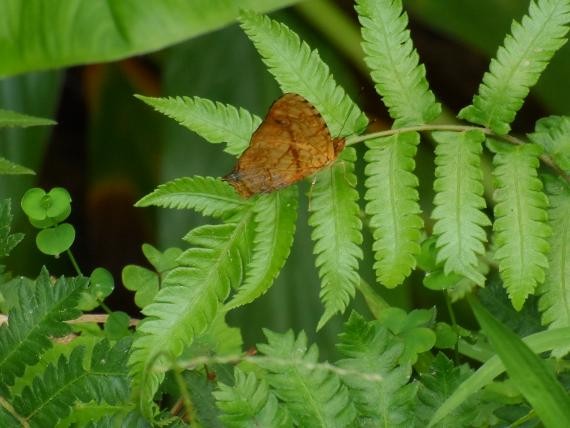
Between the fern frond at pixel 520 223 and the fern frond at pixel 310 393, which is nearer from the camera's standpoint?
the fern frond at pixel 310 393

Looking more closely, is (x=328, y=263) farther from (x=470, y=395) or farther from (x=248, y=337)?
(x=248, y=337)

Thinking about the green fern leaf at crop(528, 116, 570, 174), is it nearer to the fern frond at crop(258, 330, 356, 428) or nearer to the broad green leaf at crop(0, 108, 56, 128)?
the fern frond at crop(258, 330, 356, 428)

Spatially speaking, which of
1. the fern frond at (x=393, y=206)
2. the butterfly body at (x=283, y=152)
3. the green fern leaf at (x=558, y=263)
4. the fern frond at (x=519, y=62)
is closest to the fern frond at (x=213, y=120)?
the butterfly body at (x=283, y=152)

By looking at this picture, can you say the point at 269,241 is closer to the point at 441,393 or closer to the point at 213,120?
the point at 213,120

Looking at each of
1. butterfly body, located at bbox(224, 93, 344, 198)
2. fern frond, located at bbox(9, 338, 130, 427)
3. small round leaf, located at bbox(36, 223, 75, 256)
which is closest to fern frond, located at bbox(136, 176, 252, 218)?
butterfly body, located at bbox(224, 93, 344, 198)

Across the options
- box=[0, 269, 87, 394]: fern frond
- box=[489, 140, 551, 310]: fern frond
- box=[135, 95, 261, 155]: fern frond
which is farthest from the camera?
box=[135, 95, 261, 155]: fern frond

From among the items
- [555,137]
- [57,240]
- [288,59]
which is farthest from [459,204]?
[57,240]

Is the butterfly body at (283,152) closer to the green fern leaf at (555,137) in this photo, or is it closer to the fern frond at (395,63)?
the fern frond at (395,63)
